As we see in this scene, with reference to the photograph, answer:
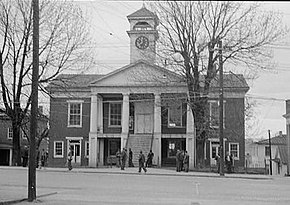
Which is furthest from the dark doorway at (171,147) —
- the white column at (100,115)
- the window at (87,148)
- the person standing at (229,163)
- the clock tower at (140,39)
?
the person standing at (229,163)

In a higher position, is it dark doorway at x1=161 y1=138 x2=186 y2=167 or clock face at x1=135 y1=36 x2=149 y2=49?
clock face at x1=135 y1=36 x2=149 y2=49

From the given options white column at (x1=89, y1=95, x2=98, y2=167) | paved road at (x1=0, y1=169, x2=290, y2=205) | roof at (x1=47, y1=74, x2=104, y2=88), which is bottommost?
paved road at (x1=0, y1=169, x2=290, y2=205)

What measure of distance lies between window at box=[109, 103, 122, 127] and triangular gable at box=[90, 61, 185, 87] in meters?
3.88

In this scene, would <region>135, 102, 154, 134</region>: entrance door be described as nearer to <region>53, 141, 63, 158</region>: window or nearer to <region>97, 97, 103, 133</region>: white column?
<region>97, 97, 103, 133</region>: white column

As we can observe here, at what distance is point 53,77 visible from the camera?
4659cm

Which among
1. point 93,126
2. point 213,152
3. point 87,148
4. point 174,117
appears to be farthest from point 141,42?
point 213,152

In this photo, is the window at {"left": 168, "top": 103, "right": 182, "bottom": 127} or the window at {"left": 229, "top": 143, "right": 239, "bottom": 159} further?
the window at {"left": 229, "top": 143, "right": 239, "bottom": 159}

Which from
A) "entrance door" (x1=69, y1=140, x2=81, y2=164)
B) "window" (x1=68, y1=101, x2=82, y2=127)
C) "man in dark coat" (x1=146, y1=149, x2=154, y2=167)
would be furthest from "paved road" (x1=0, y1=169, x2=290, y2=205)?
"window" (x1=68, y1=101, x2=82, y2=127)

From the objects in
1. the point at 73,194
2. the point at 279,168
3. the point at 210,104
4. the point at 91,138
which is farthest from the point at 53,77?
the point at 279,168

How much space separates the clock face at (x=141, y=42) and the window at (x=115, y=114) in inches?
265

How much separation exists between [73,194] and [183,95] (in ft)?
84.3

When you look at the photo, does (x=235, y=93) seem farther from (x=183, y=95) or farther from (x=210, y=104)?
(x=183, y=95)

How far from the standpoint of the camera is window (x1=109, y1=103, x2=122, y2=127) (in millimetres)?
51656

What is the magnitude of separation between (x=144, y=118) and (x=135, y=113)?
3.43 feet
